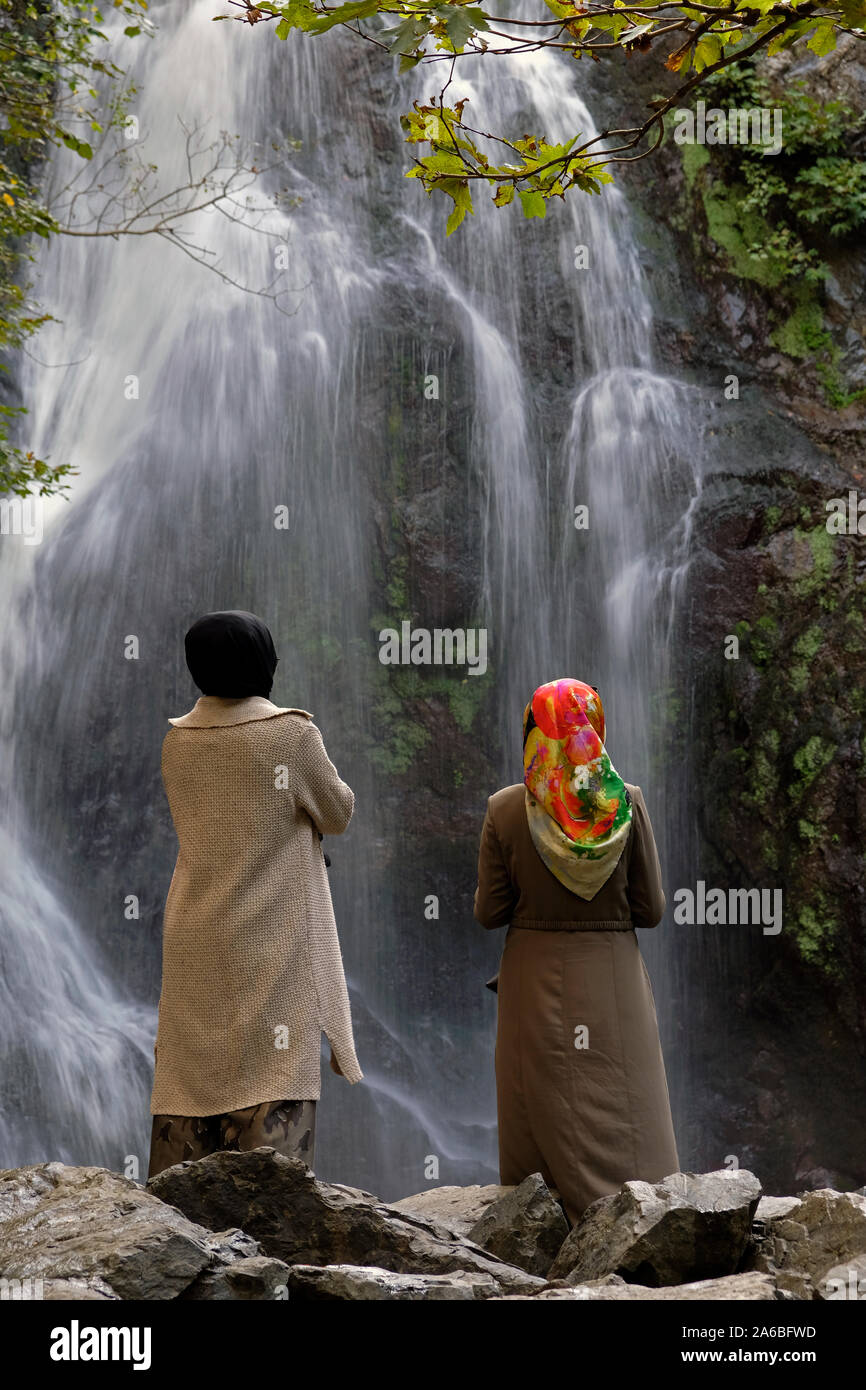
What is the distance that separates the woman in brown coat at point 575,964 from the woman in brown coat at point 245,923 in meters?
0.56

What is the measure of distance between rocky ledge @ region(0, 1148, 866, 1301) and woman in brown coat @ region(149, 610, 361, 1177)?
33 centimetres

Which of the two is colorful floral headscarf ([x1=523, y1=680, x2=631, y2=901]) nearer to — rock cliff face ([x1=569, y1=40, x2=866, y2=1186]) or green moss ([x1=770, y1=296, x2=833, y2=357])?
rock cliff face ([x1=569, y1=40, x2=866, y2=1186])

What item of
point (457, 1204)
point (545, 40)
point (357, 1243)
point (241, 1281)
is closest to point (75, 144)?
point (545, 40)

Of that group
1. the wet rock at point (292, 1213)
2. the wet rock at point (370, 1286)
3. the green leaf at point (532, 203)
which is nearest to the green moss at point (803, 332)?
the green leaf at point (532, 203)

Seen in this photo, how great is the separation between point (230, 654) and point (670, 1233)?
1.89 meters

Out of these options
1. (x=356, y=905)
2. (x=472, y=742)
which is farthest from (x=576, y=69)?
(x=356, y=905)

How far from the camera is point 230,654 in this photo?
3658 millimetres

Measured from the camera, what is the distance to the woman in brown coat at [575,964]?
3.81 m

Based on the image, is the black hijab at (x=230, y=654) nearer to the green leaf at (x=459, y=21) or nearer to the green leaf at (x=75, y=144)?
the green leaf at (x=459, y=21)

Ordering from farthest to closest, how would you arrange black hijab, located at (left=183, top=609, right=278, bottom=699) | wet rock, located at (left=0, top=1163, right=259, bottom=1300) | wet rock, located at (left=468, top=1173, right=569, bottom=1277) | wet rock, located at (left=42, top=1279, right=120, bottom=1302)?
black hijab, located at (left=183, top=609, right=278, bottom=699), wet rock, located at (left=468, top=1173, right=569, bottom=1277), wet rock, located at (left=0, top=1163, right=259, bottom=1300), wet rock, located at (left=42, top=1279, right=120, bottom=1302)

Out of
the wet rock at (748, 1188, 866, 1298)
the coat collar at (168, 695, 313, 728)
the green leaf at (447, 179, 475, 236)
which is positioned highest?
the green leaf at (447, 179, 475, 236)

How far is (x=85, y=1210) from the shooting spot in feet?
9.62

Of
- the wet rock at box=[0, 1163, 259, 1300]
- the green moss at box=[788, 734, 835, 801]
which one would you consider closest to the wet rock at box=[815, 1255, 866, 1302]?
the wet rock at box=[0, 1163, 259, 1300]

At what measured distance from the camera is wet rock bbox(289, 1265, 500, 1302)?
262 centimetres
